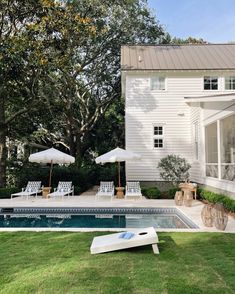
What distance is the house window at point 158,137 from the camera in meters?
17.8

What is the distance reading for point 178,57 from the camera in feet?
63.0

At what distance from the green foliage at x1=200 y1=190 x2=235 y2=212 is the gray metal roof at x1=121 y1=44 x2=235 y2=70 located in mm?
7740

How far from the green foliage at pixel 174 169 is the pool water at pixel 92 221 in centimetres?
459

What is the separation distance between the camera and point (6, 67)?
16.1m

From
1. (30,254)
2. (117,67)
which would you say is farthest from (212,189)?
(117,67)

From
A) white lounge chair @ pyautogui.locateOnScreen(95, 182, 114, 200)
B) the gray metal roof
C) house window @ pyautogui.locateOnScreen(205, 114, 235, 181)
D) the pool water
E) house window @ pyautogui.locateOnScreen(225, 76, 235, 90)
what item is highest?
the gray metal roof

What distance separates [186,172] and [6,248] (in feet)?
39.4

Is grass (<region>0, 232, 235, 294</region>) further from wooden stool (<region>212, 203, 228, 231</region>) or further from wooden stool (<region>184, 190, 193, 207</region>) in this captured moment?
wooden stool (<region>184, 190, 193, 207</region>)

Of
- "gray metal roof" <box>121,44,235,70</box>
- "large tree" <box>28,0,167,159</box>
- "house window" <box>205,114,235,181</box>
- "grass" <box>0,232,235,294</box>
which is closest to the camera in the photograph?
"grass" <box>0,232,235,294</box>

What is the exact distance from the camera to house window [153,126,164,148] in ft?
58.3

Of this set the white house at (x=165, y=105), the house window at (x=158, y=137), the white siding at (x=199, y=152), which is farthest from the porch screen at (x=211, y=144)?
the house window at (x=158, y=137)

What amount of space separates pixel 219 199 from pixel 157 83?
865 centimetres

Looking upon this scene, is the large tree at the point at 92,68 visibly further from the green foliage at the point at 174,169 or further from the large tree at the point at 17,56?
the green foliage at the point at 174,169

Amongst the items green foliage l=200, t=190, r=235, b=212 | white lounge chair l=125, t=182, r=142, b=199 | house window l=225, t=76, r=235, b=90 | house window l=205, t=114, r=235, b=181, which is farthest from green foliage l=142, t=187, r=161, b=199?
house window l=225, t=76, r=235, b=90
